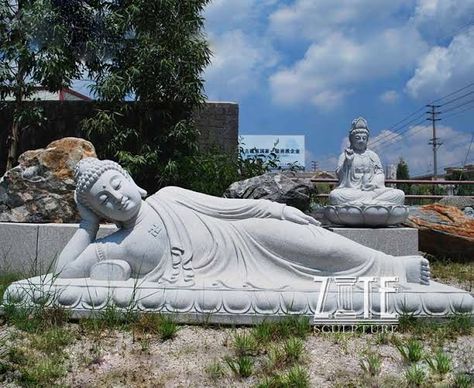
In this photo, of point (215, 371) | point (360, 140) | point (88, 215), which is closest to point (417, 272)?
point (215, 371)

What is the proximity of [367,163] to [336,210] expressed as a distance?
2.13ft

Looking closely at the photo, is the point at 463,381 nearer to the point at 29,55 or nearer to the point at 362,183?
the point at 362,183

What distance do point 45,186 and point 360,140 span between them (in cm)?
322

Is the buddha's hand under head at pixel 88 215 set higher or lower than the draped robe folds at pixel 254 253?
higher

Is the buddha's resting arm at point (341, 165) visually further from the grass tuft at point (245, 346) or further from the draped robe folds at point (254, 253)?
the grass tuft at point (245, 346)

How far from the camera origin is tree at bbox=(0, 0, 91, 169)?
7879 mm

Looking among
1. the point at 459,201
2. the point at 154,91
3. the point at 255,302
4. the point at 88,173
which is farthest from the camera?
the point at 459,201

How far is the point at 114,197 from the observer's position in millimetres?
3025

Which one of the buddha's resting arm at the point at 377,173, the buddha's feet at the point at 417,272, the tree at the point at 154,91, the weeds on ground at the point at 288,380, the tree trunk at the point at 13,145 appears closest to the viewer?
the weeds on ground at the point at 288,380

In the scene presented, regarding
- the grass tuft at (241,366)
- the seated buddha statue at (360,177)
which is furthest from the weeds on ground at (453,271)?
the grass tuft at (241,366)

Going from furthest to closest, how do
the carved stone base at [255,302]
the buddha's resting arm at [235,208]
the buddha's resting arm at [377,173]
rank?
the buddha's resting arm at [377,173] < the buddha's resting arm at [235,208] < the carved stone base at [255,302]

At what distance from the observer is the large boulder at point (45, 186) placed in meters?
5.43

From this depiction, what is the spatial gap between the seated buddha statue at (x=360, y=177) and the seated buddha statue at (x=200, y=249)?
82.7 inches

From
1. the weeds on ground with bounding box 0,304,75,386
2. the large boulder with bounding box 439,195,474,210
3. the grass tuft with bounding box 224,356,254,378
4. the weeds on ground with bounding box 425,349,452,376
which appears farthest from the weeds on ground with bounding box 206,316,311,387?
the large boulder with bounding box 439,195,474,210
